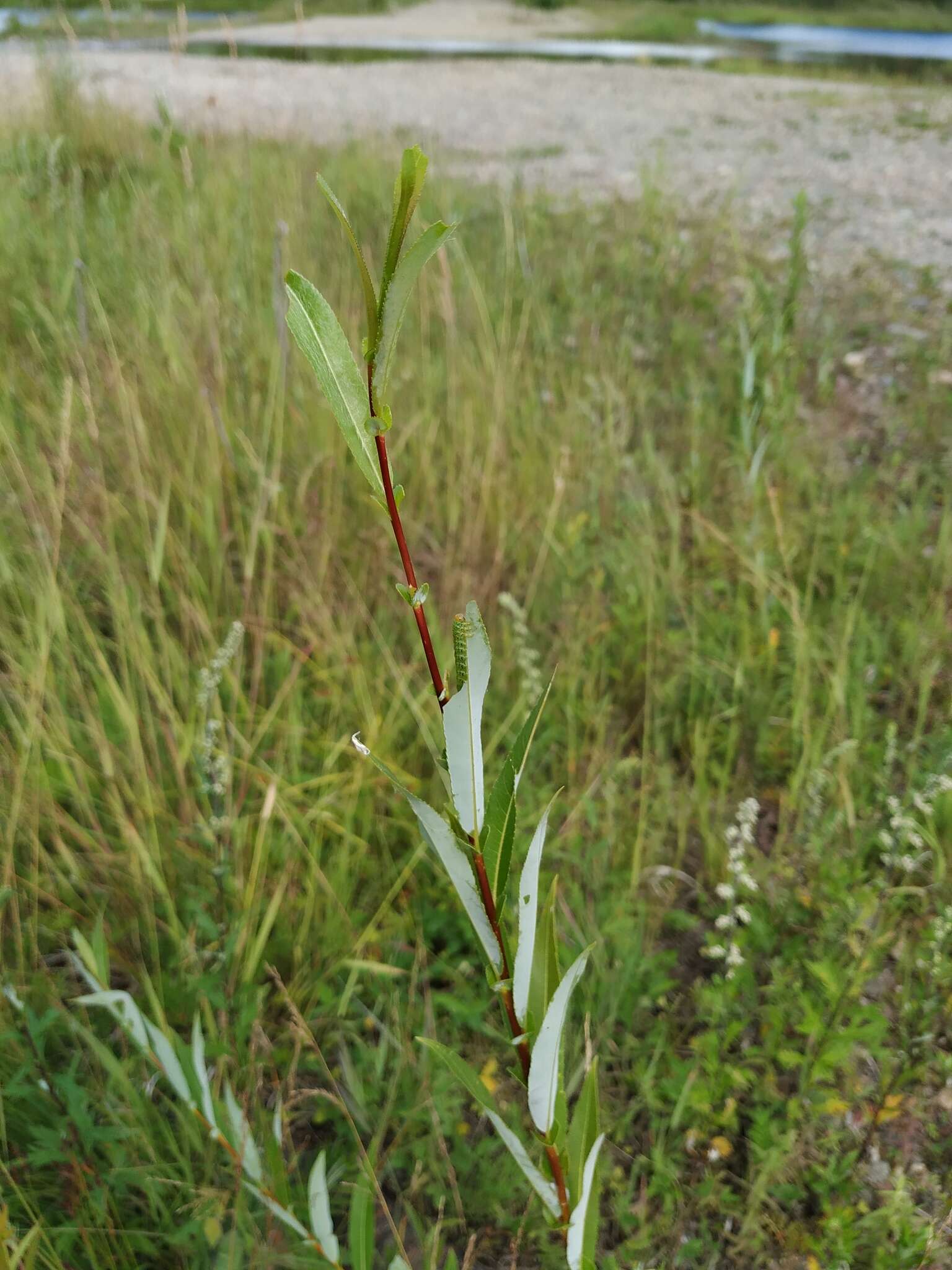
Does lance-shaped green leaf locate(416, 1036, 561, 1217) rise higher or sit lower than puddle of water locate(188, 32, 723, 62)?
lower

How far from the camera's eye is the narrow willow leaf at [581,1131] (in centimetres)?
62

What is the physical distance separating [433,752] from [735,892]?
1.77 feet

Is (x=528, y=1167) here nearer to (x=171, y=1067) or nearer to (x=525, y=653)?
(x=171, y=1067)

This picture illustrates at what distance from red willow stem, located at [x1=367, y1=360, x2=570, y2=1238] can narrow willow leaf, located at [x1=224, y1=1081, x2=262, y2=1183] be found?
0.30m

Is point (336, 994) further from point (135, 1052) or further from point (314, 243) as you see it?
point (314, 243)

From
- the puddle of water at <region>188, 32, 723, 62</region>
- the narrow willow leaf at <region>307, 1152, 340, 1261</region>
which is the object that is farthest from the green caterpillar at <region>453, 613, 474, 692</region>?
the puddle of water at <region>188, 32, 723, 62</region>

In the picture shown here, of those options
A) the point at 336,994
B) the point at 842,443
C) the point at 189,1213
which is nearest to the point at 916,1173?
the point at 336,994

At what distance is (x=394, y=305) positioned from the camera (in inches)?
14.5

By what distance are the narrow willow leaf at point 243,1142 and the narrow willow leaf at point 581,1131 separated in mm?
324

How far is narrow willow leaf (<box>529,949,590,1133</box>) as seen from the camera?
515 millimetres

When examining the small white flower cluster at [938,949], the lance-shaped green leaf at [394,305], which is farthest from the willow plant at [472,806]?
the small white flower cluster at [938,949]

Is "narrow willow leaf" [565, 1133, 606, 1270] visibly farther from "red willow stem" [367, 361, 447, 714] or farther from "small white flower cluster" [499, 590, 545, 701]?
"small white flower cluster" [499, 590, 545, 701]

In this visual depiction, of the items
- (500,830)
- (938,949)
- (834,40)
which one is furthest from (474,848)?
(834,40)

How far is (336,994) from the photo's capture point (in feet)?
4.00
